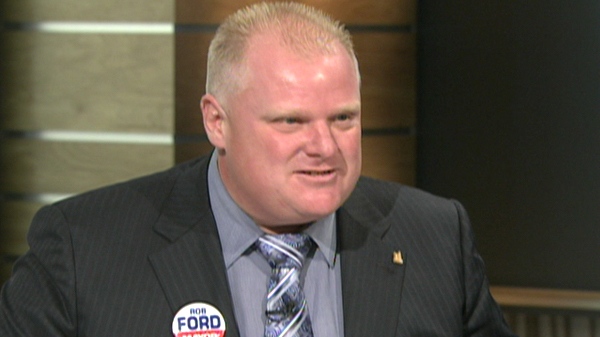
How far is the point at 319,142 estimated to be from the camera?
6.25 feet

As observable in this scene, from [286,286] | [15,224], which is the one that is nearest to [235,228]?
[286,286]

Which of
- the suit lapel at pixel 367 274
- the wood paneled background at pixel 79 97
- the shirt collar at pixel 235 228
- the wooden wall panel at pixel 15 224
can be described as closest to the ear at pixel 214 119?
the shirt collar at pixel 235 228

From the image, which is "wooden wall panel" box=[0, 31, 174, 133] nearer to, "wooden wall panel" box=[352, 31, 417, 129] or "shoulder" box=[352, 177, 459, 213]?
"wooden wall panel" box=[352, 31, 417, 129]

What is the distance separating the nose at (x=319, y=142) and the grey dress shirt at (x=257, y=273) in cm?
26

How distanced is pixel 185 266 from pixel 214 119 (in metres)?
0.29

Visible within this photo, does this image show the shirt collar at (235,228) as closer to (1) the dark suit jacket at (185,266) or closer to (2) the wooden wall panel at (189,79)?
(1) the dark suit jacket at (185,266)

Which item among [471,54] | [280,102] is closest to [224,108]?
[280,102]

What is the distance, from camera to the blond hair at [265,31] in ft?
6.42

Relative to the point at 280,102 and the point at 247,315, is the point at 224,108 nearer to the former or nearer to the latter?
the point at 280,102

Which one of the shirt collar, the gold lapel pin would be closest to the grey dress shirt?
the shirt collar

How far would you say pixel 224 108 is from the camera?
203 centimetres

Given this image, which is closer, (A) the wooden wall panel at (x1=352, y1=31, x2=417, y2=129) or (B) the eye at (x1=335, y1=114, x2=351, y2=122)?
(B) the eye at (x1=335, y1=114, x2=351, y2=122)

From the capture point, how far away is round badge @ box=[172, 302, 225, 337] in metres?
2.00

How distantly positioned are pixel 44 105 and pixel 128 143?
389 mm
